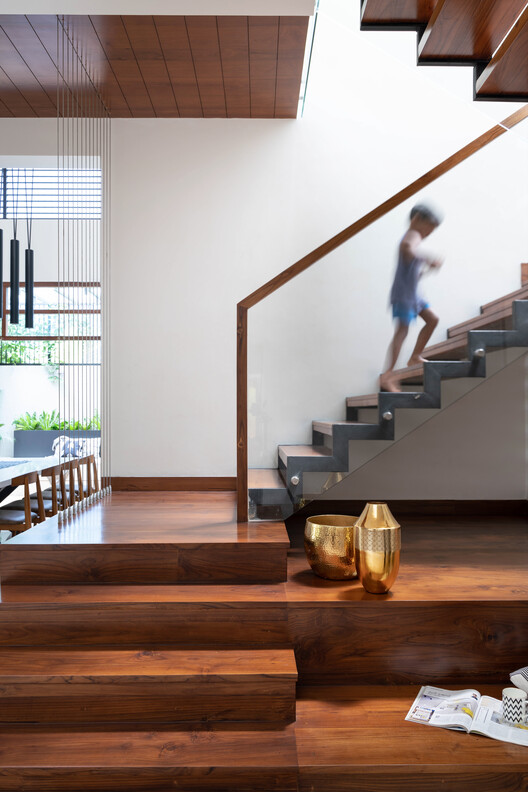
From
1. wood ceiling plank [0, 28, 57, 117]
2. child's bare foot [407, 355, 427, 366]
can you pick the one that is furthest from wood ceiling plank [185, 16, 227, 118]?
child's bare foot [407, 355, 427, 366]

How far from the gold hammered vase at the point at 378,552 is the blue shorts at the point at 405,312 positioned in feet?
3.72

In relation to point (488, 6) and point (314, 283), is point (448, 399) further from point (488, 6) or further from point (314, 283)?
point (488, 6)

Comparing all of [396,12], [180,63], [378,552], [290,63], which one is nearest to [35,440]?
[180,63]

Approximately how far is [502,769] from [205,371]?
3.30 meters

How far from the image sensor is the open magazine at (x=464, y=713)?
2158 mm

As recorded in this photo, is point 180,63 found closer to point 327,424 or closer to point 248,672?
point 327,424

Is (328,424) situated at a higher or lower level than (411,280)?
lower

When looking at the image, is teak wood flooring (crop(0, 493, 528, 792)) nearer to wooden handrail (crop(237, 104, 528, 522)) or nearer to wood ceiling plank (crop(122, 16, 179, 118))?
wooden handrail (crop(237, 104, 528, 522))

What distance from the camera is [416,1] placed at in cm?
305

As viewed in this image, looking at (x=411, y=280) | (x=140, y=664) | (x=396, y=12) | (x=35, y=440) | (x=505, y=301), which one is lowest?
(x=140, y=664)

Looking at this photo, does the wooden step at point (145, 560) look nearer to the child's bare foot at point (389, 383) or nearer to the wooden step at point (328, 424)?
the wooden step at point (328, 424)

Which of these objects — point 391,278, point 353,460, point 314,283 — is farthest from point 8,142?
point 353,460

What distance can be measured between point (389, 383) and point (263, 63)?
2278mm

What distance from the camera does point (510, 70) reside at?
3.07 metres
